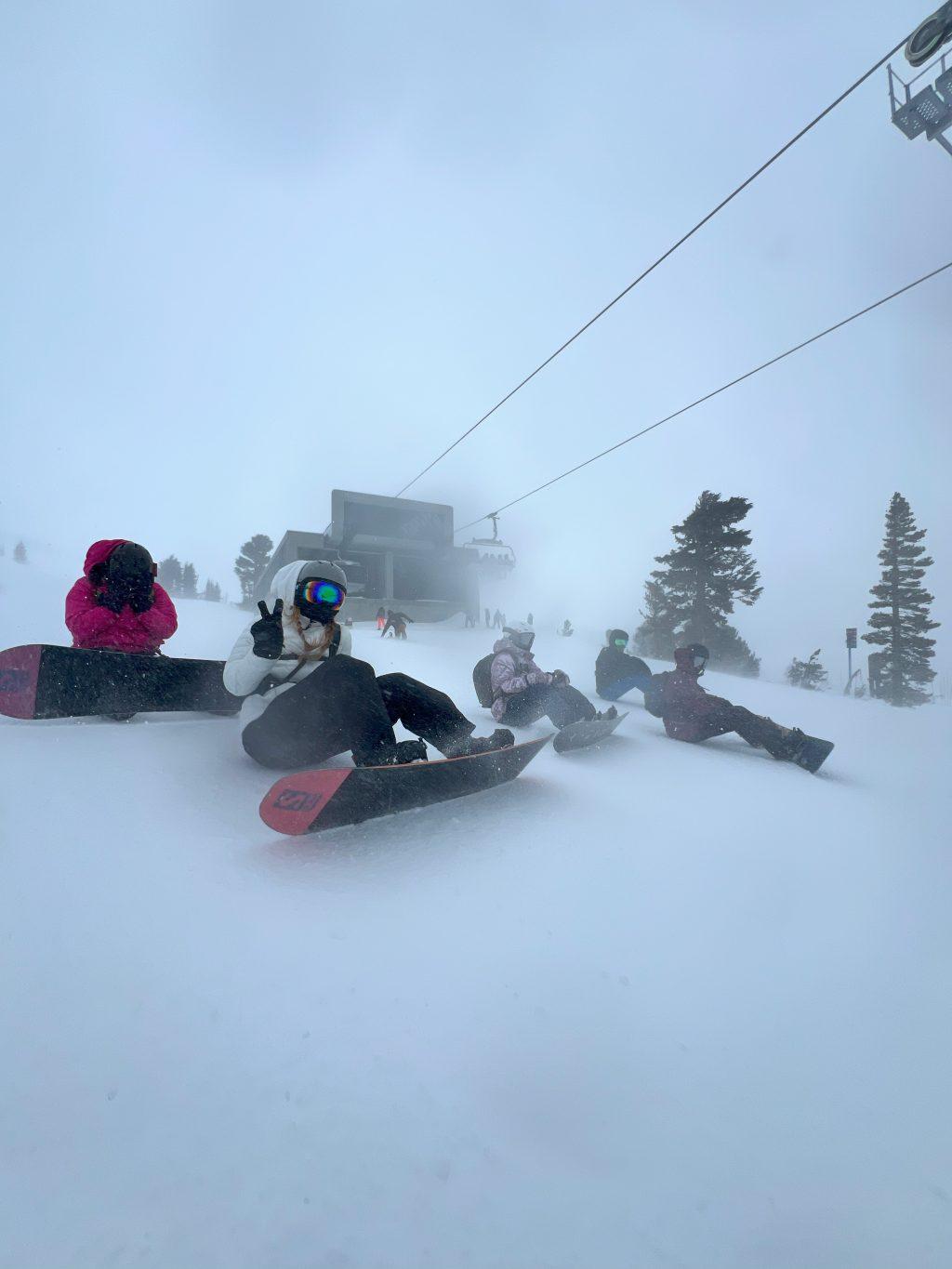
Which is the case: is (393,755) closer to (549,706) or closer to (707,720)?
(549,706)

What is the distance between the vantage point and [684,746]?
544 centimetres

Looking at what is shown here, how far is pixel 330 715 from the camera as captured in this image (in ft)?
8.73

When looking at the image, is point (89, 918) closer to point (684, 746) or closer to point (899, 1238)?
point (899, 1238)

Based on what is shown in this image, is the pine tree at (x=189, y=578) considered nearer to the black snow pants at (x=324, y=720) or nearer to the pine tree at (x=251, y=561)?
the pine tree at (x=251, y=561)

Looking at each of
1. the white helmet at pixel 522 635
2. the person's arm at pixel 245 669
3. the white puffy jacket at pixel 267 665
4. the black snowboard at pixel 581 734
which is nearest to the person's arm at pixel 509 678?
the white helmet at pixel 522 635

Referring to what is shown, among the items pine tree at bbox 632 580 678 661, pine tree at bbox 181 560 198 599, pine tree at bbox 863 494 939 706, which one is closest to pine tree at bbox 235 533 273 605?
pine tree at bbox 181 560 198 599

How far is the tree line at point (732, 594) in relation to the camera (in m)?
24.0

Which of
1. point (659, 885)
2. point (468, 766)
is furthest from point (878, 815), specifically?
point (468, 766)

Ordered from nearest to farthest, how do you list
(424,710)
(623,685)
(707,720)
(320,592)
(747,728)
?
(320,592) < (424,710) < (747,728) < (707,720) < (623,685)

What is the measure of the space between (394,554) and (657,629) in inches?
630

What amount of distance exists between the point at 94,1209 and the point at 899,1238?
1478mm

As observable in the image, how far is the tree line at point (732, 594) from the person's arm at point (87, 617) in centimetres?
2388

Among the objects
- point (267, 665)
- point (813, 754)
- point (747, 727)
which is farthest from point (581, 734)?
point (267, 665)

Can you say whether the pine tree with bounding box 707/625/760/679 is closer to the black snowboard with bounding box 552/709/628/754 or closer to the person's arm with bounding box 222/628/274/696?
the black snowboard with bounding box 552/709/628/754
